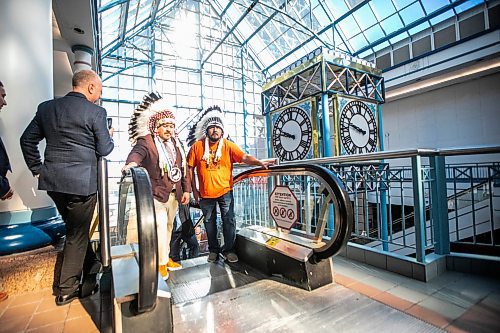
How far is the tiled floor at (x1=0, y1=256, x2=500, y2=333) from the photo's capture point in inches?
60.2

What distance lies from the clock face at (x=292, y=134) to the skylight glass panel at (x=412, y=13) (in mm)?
7186

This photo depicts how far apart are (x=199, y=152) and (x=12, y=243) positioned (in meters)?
1.63

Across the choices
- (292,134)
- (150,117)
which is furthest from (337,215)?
(292,134)

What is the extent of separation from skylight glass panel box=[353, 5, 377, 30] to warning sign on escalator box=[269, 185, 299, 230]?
36.3ft

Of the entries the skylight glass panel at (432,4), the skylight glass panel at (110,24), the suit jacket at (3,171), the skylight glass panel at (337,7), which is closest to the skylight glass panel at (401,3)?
the skylight glass panel at (432,4)

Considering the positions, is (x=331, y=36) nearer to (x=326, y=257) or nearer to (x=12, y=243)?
(x=326, y=257)

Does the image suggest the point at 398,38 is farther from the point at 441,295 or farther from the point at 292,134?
the point at 441,295

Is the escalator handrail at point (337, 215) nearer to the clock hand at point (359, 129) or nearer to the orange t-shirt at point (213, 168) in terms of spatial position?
the orange t-shirt at point (213, 168)

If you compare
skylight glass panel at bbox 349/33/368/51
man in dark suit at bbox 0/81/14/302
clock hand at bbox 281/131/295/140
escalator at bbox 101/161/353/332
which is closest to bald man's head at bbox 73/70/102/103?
man in dark suit at bbox 0/81/14/302

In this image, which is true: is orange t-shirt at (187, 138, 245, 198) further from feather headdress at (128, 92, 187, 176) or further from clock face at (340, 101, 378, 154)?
clock face at (340, 101, 378, 154)

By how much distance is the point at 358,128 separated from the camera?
238 inches

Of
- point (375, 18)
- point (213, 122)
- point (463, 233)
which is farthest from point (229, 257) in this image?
point (375, 18)

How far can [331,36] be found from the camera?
1209 centimetres

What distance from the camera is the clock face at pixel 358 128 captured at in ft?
19.3
